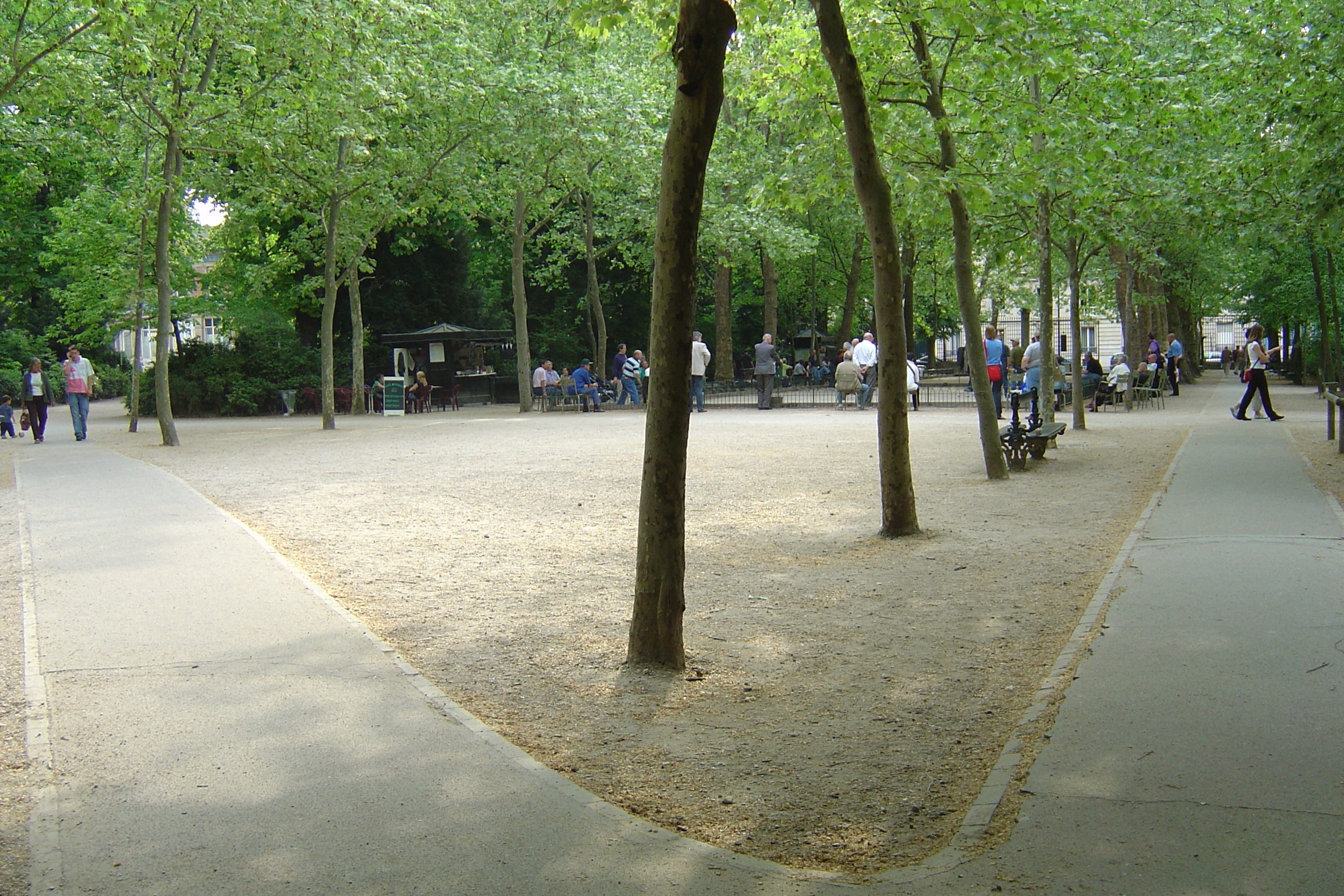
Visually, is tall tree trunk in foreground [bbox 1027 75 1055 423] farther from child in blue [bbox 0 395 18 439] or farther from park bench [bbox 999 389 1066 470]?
child in blue [bbox 0 395 18 439]

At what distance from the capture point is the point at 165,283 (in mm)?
22453

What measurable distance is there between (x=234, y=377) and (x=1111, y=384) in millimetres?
24432

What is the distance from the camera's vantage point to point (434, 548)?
9773 mm

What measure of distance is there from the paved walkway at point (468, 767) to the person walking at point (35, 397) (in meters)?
19.0

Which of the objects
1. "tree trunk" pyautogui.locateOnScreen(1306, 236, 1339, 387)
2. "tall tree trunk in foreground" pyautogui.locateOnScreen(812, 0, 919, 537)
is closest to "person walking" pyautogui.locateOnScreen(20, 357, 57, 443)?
"tall tree trunk in foreground" pyautogui.locateOnScreen(812, 0, 919, 537)

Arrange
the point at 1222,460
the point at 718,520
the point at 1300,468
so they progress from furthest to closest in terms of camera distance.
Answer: the point at 1222,460 → the point at 1300,468 → the point at 718,520

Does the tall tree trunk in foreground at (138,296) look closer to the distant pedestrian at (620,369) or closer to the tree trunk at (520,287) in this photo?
the tree trunk at (520,287)

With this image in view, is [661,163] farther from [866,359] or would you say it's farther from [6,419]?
[6,419]

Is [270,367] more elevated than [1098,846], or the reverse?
[270,367]

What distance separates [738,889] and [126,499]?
1080 cm

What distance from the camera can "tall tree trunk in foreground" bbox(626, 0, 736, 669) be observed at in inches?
215

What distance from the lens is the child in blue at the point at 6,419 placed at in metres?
26.4

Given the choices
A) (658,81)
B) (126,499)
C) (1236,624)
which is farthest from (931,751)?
(658,81)

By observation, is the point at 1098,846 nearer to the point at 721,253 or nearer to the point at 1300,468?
the point at 1300,468
